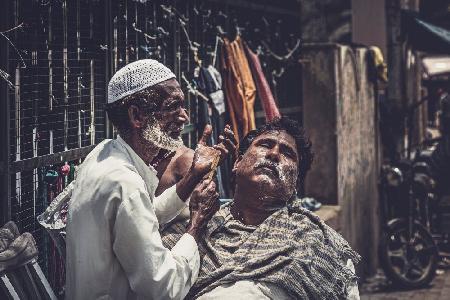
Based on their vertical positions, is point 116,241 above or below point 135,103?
below

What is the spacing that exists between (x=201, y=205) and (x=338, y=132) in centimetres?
534

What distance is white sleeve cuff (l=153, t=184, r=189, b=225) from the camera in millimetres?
4078

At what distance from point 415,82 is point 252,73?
14.4m

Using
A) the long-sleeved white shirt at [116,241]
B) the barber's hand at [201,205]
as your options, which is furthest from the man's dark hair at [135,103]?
the barber's hand at [201,205]

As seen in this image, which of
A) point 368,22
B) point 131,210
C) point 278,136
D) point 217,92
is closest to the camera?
point 131,210

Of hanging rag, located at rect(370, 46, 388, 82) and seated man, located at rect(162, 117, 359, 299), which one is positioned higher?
hanging rag, located at rect(370, 46, 388, 82)

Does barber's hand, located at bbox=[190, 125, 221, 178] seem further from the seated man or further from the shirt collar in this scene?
the seated man

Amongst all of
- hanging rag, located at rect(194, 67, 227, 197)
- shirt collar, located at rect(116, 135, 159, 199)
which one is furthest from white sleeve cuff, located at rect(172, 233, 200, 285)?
hanging rag, located at rect(194, 67, 227, 197)

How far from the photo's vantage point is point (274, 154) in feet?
14.9

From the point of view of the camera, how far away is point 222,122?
272 inches

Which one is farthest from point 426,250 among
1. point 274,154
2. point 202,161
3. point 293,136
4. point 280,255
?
point 202,161

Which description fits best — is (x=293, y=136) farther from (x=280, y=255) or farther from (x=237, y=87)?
(x=237, y=87)

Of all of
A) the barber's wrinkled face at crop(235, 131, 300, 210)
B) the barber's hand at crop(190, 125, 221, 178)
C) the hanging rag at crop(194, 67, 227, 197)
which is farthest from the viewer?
the hanging rag at crop(194, 67, 227, 197)

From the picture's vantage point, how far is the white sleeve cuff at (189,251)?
142 inches
